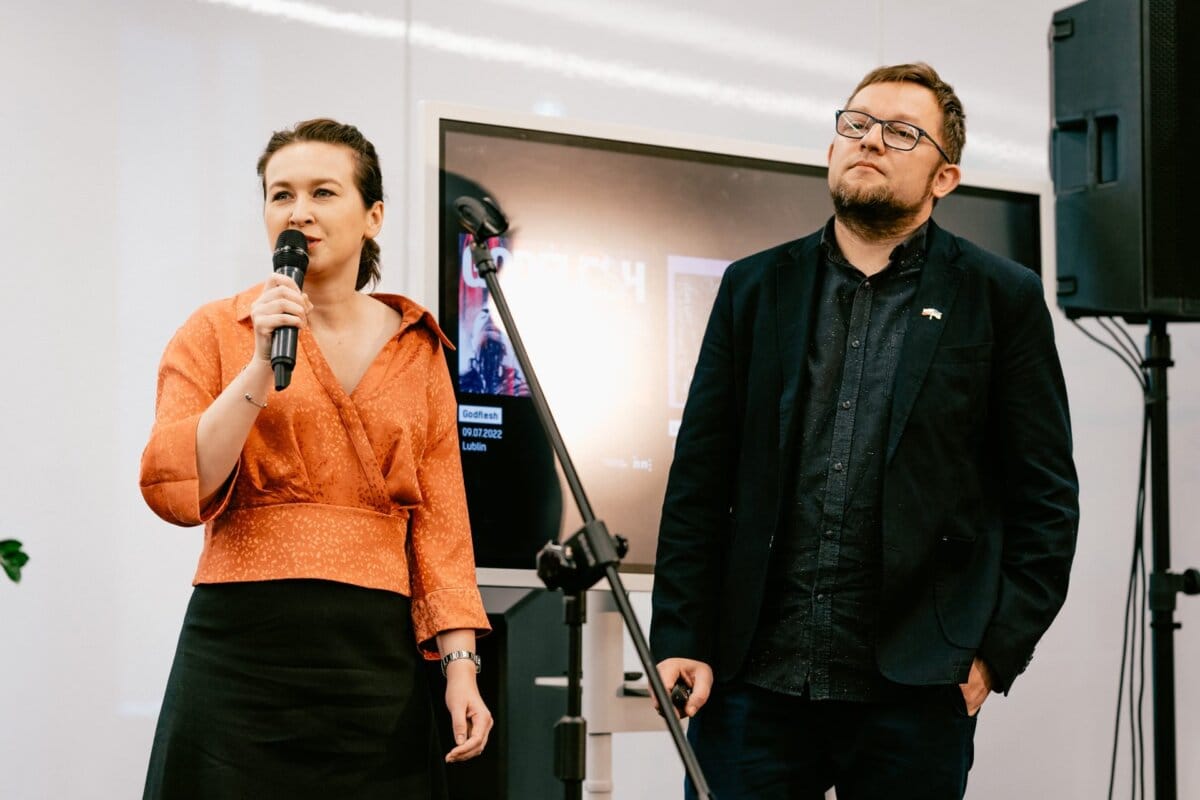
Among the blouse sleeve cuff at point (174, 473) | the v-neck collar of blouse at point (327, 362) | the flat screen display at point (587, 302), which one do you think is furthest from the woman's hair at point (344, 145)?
the flat screen display at point (587, 302)

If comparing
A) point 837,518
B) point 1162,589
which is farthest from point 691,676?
point 1162,589

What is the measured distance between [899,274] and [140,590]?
1.69 meters

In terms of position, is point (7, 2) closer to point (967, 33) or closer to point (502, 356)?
point (502, 356)

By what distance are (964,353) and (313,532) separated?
923 millimetres

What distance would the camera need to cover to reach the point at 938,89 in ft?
6.77

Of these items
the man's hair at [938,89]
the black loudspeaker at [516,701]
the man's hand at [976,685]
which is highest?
the man's hair at [938,89]

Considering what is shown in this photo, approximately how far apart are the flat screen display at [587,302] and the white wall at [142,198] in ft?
0.75

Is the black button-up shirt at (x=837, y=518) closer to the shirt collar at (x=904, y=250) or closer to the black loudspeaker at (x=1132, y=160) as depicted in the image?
the shirt collar at (x=904, y=250)

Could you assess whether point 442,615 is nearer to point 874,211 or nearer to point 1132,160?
point 874,211

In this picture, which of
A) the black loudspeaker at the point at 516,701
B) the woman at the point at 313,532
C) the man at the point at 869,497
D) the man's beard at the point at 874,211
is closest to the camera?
the woman at the point at 313,532

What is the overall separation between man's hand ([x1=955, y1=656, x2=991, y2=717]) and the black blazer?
0.05 ft

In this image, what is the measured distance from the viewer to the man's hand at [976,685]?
72.0 inches

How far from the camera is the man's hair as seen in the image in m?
2.05

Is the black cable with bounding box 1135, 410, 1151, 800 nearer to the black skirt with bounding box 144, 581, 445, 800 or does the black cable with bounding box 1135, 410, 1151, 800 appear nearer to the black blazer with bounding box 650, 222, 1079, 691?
the black blazer with bounding box 650, 222, 1079, 691
